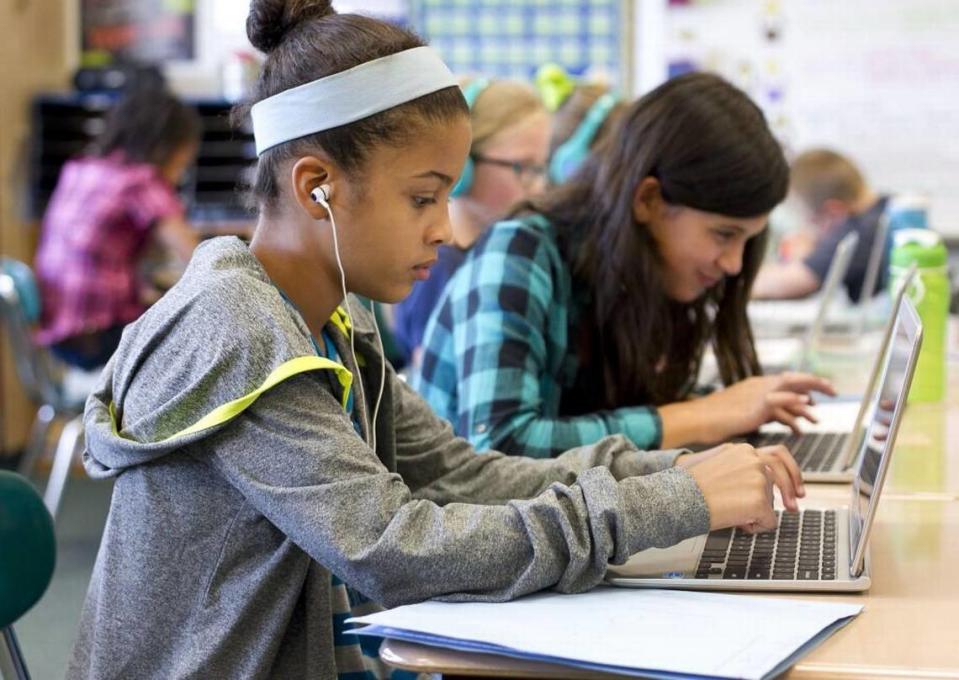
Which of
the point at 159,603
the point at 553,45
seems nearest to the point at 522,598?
the point at 159,603

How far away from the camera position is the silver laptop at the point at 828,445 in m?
1.61

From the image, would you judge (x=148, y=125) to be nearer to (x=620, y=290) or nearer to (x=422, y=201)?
(x=620, y=290)

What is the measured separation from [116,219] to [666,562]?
10.9 feet

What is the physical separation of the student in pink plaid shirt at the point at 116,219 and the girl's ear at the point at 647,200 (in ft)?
8.48

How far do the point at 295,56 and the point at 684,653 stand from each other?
62 centimetres

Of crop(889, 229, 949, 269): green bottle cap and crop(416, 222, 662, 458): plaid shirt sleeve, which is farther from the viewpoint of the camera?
crop(889, 229, 949, 269): green bottle cap

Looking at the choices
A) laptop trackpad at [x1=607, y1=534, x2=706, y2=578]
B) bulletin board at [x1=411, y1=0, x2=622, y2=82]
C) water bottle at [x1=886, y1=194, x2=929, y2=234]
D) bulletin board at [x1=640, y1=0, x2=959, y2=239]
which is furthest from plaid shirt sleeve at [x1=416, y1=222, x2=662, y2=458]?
bulletin board at [x1=411, y1=0, x2=622, y2=82]

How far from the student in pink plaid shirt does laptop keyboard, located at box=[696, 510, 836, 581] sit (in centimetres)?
306

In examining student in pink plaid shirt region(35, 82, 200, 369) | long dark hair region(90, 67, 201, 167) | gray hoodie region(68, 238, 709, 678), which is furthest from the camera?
long dark hair region(90, 67, 201, 167)

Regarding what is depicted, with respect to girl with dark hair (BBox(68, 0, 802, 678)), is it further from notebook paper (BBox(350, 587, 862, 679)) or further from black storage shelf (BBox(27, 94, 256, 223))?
black storage shelf (BBox(27, 94, 256, 223))

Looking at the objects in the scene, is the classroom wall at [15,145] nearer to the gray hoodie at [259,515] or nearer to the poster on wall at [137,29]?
the poster on wall at [137,29]

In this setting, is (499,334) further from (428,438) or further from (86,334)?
(86,334)

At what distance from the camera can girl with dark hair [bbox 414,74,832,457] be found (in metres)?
1.67

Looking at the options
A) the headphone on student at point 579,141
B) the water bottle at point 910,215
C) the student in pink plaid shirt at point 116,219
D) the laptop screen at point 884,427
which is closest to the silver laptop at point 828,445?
the laptop screen at point 884,427
